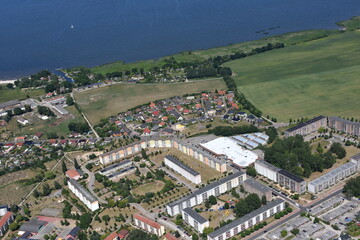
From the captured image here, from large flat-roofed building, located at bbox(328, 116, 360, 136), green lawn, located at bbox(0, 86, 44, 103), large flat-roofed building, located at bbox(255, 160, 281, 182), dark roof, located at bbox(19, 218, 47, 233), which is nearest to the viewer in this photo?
dark roof, located at bbox(19, 218, 47, 233)

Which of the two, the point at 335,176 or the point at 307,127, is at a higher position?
the point at 307,127

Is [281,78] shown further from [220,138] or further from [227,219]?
[227,219]

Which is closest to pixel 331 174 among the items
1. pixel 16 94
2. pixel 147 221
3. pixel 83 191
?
pixel 147 221

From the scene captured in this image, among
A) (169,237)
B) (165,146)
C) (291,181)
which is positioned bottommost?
(169,237)

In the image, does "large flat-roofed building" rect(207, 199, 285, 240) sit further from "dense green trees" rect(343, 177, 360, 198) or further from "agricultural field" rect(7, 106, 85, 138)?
"agricultural field" rect(7, 106, 85, 138)

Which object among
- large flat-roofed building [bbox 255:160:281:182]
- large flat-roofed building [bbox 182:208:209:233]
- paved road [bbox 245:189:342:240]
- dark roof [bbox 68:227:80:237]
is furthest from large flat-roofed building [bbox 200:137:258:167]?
dark roof [bbox 68:227:80:237]

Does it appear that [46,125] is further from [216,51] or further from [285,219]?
[216,51]
